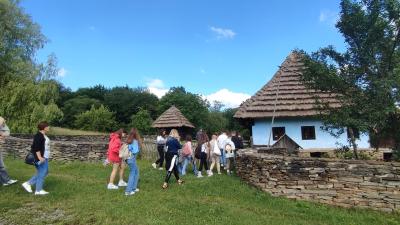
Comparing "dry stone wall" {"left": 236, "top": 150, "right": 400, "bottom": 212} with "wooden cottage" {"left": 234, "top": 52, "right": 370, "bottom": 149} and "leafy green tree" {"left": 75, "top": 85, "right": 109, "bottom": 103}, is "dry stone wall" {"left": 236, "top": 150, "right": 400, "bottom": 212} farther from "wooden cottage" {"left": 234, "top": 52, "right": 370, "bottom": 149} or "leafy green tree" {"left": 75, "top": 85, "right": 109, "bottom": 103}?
"leafy green tree" {"left": 75, "top": 85, "right": 109, "bottom": 103}

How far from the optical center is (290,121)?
2025cm

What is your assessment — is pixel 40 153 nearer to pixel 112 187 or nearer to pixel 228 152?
pixel 112 187

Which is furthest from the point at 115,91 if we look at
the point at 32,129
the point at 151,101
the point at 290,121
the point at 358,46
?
the point at 358,46

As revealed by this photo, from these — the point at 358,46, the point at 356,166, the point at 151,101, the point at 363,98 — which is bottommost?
the point at 356,166

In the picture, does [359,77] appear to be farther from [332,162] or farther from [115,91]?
[115,91]

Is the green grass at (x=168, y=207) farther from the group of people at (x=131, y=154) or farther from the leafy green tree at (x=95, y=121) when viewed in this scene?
the leafy green tree at (x=95, y=121)

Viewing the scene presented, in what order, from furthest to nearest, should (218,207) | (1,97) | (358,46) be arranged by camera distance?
(1,97), (358,46), (218,207)

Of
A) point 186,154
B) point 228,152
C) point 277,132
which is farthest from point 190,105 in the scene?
point 186,154

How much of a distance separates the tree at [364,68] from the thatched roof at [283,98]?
713cm

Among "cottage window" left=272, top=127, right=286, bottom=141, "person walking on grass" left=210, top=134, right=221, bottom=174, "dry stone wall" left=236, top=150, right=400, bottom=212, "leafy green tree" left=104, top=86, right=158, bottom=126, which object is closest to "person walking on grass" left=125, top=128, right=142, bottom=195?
"dry stone wall" left=236, top=150, right=400, bottom=212

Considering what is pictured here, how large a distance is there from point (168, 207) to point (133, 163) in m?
2.14

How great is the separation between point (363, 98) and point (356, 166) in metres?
2.21

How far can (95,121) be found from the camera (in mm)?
61719

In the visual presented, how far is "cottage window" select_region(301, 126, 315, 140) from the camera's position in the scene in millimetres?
20188
